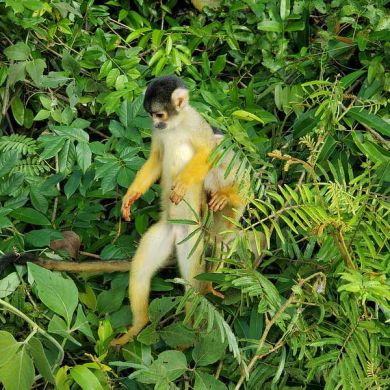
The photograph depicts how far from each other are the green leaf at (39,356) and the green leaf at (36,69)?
5.31 feet

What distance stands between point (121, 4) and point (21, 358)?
253 cm

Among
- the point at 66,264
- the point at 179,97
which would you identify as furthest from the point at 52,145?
the point at 179,97

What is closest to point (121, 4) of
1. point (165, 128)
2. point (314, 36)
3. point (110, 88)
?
point (110, 88)

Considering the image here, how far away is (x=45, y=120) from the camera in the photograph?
4.50 meters

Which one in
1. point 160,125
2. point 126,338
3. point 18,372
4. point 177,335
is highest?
point 160,125

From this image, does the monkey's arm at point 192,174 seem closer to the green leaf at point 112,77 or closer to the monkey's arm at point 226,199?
the monkey's arm at point 226,199

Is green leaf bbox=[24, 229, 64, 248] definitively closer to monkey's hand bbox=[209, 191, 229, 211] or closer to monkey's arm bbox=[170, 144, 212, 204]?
monkey's arm bbox=[170, 144, 212, 204]

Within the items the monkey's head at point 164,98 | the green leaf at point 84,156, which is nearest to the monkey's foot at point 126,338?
the green leaf at point 84,156

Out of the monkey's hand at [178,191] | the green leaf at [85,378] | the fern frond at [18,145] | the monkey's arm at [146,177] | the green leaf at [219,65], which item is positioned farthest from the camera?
the green leaf at [219,65]

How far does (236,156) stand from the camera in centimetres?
296

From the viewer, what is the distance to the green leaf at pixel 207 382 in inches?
118

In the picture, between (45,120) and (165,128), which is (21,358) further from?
(45,120)

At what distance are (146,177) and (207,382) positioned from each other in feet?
3.32

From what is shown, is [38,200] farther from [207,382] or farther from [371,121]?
[371,121]
